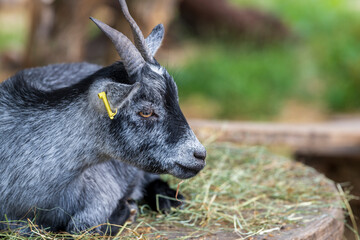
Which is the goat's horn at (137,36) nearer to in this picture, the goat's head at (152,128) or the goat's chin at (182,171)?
the goat's head at (152,128)

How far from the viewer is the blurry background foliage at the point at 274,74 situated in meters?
9.20

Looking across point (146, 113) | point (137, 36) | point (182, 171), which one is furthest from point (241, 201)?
point (137, 36)

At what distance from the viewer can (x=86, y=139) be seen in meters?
2.74

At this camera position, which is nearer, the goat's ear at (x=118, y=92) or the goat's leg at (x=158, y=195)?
the goat's ear at (x=118, y=92)

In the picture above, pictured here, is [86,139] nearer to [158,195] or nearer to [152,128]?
[152,128]

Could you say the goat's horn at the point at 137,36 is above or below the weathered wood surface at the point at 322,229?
above

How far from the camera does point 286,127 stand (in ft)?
19.7

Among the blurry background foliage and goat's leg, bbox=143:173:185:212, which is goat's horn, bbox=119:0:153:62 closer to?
goat's leg, bbox=143:173:185:212

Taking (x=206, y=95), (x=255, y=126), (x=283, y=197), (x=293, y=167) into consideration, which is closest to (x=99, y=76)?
(x=283, y=197)

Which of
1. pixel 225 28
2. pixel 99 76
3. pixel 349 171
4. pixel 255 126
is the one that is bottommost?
pixel 349 171

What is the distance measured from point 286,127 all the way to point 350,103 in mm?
3751

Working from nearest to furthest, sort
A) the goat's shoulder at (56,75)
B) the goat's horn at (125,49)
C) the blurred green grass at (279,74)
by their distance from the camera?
1. the goat's horn at (125,49)
2. the goat's shoulder at (56,75)
3. the blurred green grass at (279,74)

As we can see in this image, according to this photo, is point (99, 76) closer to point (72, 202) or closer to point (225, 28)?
point (72, 202)

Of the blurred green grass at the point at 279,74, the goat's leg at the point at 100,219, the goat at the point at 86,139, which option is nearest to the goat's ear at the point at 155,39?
the goat at the point at 86,139
